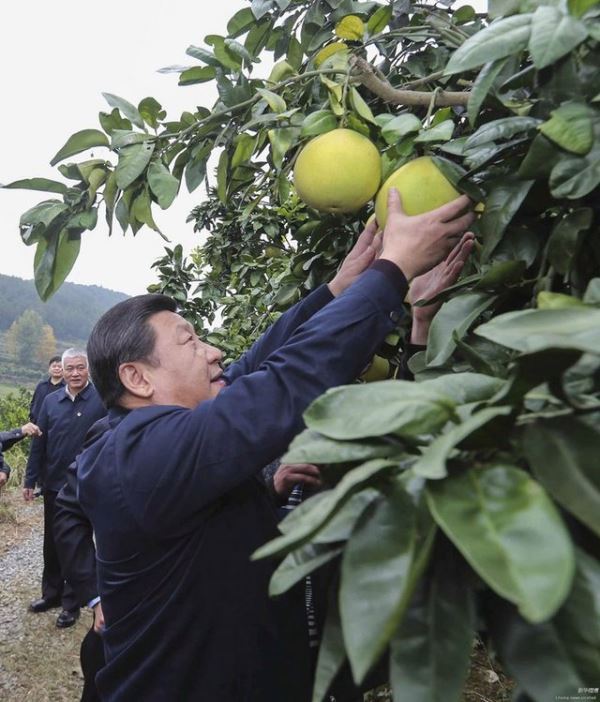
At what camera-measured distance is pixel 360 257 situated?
48.3 inches

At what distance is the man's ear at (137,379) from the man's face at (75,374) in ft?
10.0

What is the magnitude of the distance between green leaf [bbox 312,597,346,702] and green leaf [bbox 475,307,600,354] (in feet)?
0.81

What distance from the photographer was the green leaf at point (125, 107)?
108 centimetres

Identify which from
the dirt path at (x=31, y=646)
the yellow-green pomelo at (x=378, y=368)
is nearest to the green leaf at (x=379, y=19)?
the yellow-green pomelo at (x=378, y=368)

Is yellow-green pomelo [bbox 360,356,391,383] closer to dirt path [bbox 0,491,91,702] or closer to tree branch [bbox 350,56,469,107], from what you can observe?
tree branch [bbox 350,56,469,107]

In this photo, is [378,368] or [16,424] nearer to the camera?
[378,368]

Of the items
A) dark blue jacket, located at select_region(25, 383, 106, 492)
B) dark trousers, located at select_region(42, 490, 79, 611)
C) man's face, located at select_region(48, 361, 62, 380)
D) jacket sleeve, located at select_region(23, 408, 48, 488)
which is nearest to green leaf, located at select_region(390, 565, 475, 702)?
dark blue jacket, located at select_region(25, 383, 106, 492)

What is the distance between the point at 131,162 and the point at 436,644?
884 millimetres

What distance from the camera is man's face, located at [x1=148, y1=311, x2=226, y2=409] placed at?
1336 millimetres

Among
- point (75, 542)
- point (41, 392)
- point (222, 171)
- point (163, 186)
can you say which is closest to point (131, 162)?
point (163, 186)

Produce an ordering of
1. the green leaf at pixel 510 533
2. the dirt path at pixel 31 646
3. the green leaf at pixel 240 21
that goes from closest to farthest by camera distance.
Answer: the green leaf at pixel 510 533, the green leaf at pixel 240 21, the dirt path at pixel 31 646

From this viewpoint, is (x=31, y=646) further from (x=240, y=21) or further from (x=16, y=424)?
(x=16, y=424)

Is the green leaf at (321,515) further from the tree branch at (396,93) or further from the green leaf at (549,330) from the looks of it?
the tree branch at (396,93)

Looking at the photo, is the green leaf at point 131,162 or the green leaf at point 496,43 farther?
the green leaf at point 131,162
